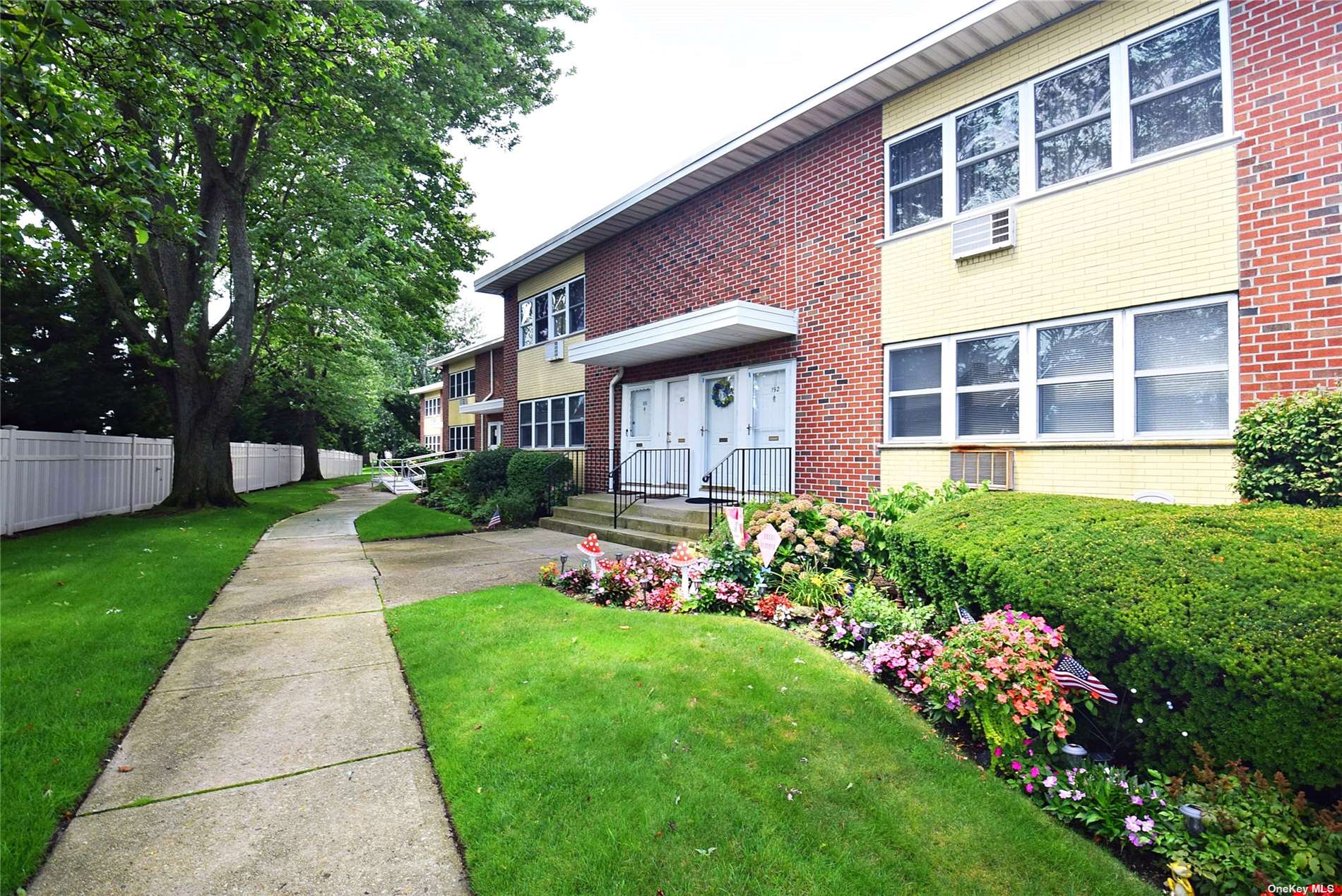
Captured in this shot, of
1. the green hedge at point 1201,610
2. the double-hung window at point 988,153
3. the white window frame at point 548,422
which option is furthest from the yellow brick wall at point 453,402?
the green hedge at point 1201,610

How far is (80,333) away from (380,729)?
16436mm

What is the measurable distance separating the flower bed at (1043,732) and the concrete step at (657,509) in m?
3.85

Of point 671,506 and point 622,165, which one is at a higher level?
point 622,165

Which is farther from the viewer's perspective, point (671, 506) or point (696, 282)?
point (696, 282)

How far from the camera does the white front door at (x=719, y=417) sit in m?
11.0

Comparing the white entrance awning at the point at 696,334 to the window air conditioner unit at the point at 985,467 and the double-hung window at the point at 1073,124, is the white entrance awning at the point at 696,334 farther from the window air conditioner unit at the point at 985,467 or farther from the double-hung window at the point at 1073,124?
the double-hung window at the point at 1073,124

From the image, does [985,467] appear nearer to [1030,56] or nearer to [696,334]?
[696,334]

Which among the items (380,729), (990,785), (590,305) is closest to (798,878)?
(990,785)

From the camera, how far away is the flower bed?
8.01 ft

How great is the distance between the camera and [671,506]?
10773 millimetres

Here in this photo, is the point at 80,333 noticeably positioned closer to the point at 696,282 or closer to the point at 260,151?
the point at 260,151

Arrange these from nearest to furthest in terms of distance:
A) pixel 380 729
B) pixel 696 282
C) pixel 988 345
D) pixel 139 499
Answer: pixel 380 729 → pixel 988 345 → pixel 696 282 → pixel 139 499

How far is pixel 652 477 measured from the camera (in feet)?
41.6


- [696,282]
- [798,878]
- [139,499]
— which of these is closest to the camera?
[798,878]
